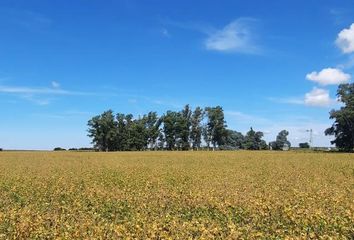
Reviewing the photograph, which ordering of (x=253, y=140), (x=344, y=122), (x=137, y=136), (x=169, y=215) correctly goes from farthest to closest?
1. (x=253, y=140)
2. (x=137, y=136)
3. (x=344, y=122)
4. (x=169, y=215)

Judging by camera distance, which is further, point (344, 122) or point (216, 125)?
point (216, 125)

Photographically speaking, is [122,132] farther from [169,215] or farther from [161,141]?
[169,215]

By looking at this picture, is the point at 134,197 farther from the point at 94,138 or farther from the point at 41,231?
the point at 94,138

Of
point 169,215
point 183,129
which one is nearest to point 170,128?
point 183,129

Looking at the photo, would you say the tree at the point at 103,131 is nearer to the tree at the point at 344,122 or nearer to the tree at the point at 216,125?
the tree at the point at 216,125

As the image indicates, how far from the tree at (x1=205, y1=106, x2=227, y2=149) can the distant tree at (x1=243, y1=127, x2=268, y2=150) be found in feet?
107

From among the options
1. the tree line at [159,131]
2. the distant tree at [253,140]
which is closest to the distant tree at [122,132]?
the tree line at [159,131]

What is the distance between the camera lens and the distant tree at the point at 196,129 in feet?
A: 493

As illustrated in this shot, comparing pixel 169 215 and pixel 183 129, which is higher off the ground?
pixel 183 129

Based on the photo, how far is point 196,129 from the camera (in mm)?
150375

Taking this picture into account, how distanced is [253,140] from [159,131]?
2127 inches

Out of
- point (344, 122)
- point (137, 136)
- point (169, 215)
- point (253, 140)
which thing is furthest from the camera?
point (253, 140)

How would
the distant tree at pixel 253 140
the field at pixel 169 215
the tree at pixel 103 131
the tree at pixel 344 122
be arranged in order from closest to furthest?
the field at pixel 169 215 < the tree at pixel 344 122 < the tree at pixel 103 131 < the distant tree at pixel 253 140

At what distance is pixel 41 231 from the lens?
9633 millimetres
